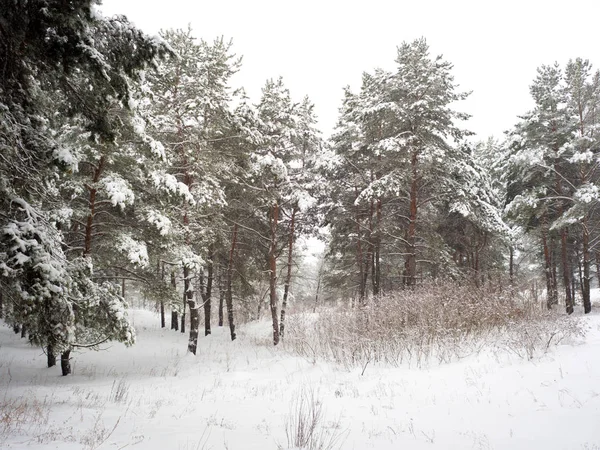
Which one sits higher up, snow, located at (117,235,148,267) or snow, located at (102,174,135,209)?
snow, located at (102,174,135,209)

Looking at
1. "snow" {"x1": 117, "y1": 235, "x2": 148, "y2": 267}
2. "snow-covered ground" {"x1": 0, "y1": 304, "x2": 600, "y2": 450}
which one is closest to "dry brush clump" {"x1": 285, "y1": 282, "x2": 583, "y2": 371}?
"snow-covered ground" {"x1": 0, "y1": 304, "x2": 600, "y2": 450}

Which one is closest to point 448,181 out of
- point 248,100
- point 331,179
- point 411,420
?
point 331,179

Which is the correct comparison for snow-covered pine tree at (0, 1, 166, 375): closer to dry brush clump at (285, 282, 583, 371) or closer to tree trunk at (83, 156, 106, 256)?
tree trunk at (83, 156, 106, 256)

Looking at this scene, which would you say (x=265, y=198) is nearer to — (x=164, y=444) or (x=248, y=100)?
(x=248, y=100)

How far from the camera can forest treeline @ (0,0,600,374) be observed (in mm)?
4199

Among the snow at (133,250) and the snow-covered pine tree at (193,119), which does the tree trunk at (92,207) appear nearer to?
the snow at (133,250)

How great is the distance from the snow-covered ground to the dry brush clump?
0.44 m

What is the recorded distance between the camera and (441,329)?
29.1 feet

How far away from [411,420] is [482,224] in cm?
1358

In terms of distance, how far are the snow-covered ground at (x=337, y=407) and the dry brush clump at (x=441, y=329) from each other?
1.45 feet

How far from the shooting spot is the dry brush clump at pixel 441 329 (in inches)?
307

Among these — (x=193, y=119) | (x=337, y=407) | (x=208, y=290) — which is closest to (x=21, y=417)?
(x=337, y=407)

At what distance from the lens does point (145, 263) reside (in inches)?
353

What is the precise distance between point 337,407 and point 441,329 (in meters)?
3.97
